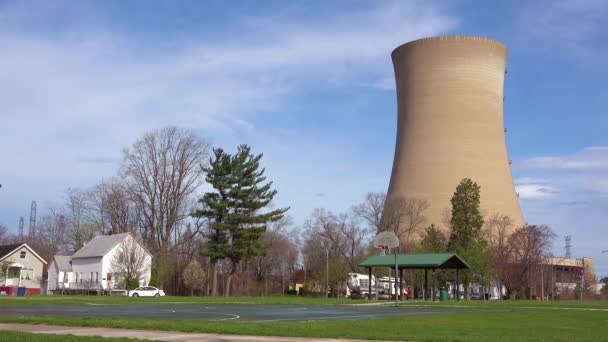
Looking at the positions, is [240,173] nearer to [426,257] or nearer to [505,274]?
[426,257]

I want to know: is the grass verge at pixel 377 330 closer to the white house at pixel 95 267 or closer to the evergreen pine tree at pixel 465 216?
the evergreen pine tree at pixel 465 216

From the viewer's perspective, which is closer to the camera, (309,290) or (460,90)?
(460,90)

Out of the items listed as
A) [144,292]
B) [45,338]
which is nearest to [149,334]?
[45,338]

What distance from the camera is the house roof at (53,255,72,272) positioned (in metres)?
69.3

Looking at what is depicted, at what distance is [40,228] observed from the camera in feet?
302

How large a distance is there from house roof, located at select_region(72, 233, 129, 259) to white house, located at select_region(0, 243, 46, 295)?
17.7ft

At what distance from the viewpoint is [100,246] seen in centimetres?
6438

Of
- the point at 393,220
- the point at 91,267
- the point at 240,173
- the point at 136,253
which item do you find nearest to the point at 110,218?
the point at 91,267

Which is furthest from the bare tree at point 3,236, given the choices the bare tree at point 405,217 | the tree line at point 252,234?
the bare tree at point 405,217

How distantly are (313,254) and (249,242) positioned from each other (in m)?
27.2

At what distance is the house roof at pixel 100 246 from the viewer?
205 ft

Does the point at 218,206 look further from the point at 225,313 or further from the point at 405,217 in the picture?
the point at 225,313

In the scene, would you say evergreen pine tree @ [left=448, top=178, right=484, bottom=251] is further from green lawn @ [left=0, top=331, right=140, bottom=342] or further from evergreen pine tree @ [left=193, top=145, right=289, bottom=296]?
green lawn @ [left=0, top=331, right=140, bottom=342]

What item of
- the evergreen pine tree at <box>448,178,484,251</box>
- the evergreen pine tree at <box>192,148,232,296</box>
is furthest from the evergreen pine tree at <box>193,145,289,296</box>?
the evergreen pine tree at <box>448,178,484,251</box>
